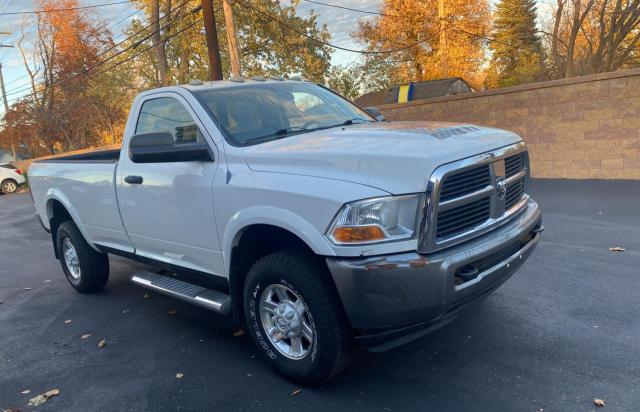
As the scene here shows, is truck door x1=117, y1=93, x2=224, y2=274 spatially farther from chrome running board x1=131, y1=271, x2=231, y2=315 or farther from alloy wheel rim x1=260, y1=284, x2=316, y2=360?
alloy wheel rim x1=260, y1=284, x2=316, y2=360

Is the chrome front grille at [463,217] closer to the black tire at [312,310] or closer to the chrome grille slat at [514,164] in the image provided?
the chrome grille slat at [514,164]

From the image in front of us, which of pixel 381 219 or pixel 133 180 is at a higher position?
pixel 133 180

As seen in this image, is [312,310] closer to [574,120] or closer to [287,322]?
[287,322]

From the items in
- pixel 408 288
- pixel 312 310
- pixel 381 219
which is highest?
pixel 381 219

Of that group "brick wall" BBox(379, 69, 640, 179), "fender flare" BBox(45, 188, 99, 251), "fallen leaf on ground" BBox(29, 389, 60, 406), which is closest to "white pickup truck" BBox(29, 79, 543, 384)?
"fender flare" BBox(45, 188, 99, 251)

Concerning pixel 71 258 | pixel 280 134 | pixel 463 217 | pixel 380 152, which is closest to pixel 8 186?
pixel 71 258

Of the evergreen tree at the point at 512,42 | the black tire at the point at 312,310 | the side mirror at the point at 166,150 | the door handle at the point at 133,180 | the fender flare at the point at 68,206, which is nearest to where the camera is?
the black tire at the point at 312,310

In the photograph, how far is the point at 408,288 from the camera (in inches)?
109

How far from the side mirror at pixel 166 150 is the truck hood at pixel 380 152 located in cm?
36

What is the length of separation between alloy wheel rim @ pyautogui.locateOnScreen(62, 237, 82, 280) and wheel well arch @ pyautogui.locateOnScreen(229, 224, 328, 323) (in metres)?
3.05

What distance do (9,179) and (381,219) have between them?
28649 millimetres

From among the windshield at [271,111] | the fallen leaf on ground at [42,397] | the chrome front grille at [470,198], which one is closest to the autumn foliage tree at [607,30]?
the windshield at [271,111]

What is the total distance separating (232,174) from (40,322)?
10.2 feet

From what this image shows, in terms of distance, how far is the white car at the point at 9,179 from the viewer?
85.8 feet
